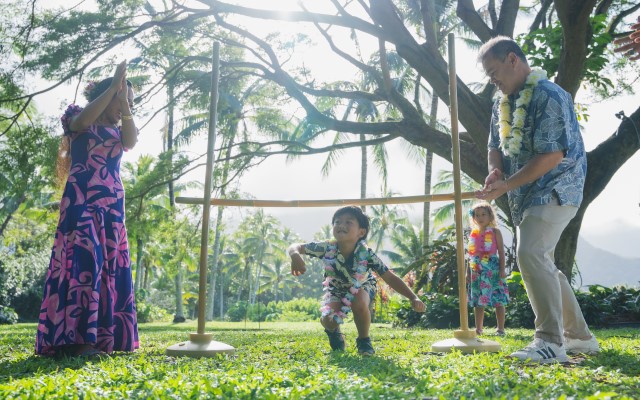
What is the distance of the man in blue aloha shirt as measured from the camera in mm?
3732

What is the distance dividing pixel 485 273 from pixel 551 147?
13.1 feet

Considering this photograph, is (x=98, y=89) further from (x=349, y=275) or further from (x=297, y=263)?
(x=349, y=275)

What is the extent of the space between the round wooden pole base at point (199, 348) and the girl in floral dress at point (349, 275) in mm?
768

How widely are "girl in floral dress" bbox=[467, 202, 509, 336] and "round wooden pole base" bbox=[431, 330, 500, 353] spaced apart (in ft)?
9.12

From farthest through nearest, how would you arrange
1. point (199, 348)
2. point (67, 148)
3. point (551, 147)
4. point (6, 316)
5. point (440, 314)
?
point (6, 316)
point (440, 314)
point (67, 148)
point (199, 348)
point (551, 147)

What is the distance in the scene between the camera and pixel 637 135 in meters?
8.88

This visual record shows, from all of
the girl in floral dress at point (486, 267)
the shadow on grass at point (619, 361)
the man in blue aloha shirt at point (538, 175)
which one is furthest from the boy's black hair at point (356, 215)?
the girl in floral dress at point (486, 267)

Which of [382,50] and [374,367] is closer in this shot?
[374,367]

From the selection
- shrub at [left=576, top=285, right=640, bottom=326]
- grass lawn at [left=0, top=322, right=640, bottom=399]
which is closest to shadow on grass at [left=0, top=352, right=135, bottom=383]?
grass lawn at [left=0, top=322, right=640, bottom=399]

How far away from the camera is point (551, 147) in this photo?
374cm

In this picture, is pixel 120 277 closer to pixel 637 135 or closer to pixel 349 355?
pixel 349 355

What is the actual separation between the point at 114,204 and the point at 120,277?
524mm

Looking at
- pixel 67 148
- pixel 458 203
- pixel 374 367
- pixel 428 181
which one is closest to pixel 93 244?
pixel 67 148

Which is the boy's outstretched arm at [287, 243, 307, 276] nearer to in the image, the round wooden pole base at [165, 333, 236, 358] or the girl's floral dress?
the round wooden pole base at [165, 333, 236, 358]
